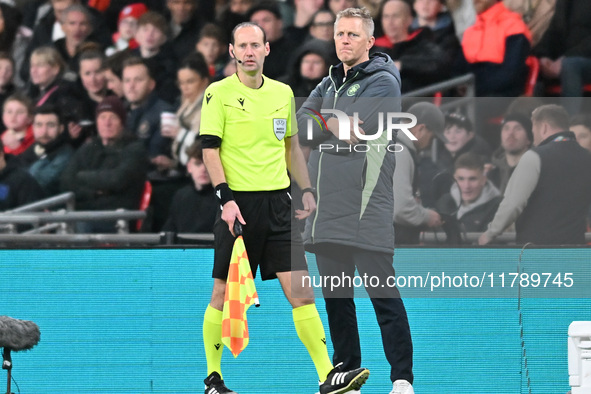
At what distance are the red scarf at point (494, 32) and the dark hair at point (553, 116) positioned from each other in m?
1.31

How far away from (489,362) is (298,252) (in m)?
1.52

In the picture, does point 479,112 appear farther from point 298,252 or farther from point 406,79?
point 298,252

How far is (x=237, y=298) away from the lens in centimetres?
564

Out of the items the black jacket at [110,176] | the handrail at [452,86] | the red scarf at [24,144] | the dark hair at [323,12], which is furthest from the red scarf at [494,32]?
the red scarf at [24,144]

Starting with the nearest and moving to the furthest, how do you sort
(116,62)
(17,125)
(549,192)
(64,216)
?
(549,192) < (64,216) < (116,62) < (17,125)

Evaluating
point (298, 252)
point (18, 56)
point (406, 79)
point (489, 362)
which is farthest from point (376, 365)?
point (18, 56)

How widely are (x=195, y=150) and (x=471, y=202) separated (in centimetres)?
243

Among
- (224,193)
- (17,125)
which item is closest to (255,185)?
(224,193)

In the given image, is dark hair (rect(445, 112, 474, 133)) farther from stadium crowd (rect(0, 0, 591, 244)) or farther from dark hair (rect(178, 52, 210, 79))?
dark hair (rect(178, 52, 210, 79))

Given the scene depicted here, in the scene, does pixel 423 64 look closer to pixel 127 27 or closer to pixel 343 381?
pixel 127 27

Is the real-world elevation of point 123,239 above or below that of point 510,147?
below

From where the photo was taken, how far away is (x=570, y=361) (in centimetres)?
555

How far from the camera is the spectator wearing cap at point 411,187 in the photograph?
247 inches

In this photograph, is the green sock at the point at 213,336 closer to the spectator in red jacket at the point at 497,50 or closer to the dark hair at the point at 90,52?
the spectator in red jacket at the point at 497,50
